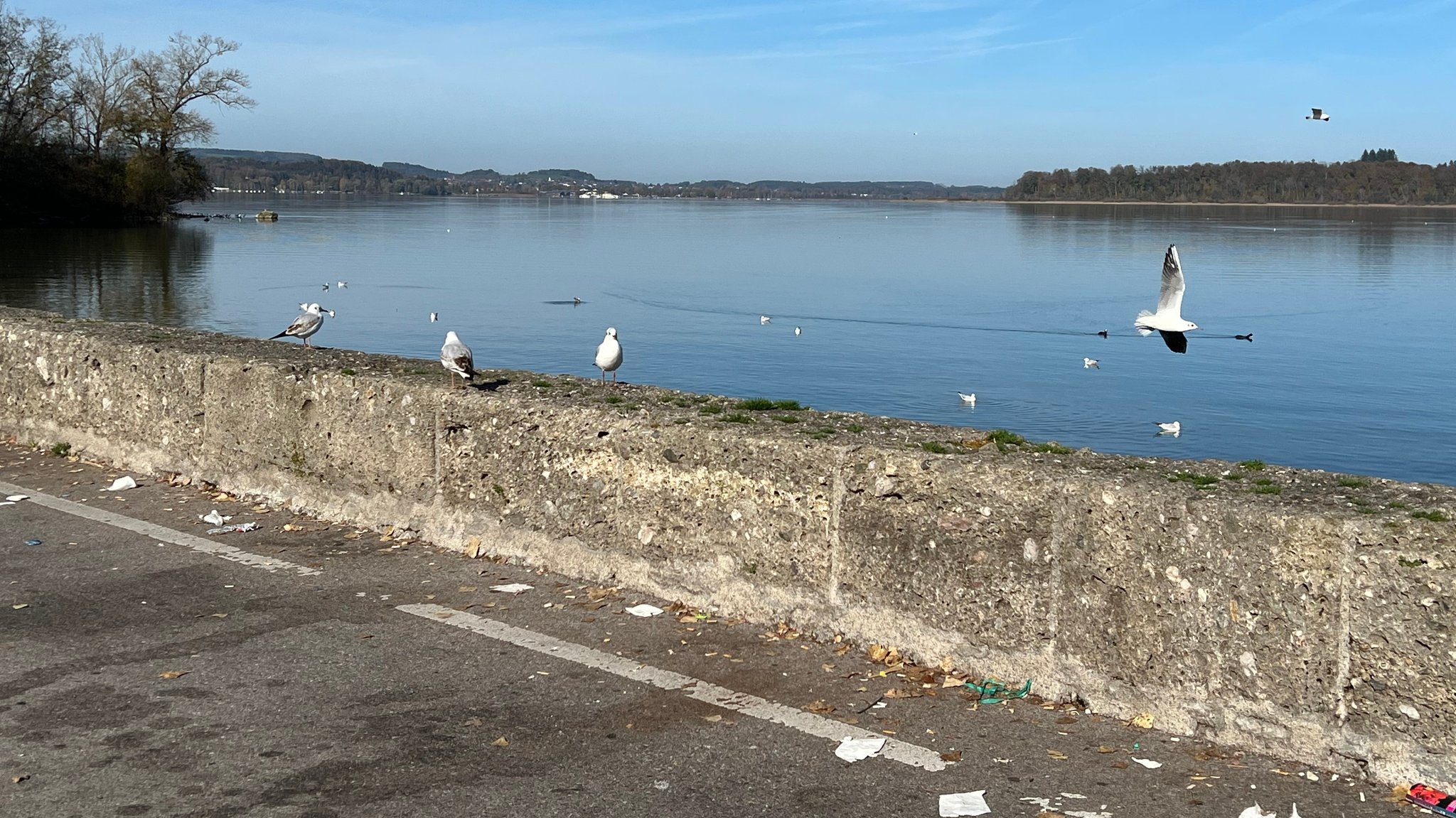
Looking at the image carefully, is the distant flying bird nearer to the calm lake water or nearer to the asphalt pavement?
the asphalt pavement

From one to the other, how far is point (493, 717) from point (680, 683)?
73 cm

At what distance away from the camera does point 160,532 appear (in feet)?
22.9

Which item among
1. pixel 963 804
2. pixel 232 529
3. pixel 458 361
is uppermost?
pixel 458 361

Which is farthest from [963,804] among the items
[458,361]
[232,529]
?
[232,529]

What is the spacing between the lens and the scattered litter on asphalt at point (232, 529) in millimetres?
7027

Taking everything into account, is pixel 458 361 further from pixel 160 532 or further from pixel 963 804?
pixel 963 804

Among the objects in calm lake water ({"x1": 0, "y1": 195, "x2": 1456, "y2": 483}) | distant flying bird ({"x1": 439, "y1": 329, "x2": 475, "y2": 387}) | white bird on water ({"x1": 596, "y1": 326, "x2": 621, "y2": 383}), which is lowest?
calm lake water ({"x1": 0, "y1": 195, "x2": 1456, "y2": 483})

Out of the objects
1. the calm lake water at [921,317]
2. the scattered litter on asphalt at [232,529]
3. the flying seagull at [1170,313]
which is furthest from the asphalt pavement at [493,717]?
the calm lake water at [921,317]

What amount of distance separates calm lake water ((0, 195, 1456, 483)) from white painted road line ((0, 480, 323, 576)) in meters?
14.7

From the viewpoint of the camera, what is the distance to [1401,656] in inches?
159

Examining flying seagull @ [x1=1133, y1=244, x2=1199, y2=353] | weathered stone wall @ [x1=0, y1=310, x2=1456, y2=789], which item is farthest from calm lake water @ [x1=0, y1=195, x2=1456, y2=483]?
weathered stone wall @ [x1=0, y1=310, x2=1456, y2=789]

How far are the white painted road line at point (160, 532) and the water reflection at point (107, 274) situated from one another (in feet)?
87.2

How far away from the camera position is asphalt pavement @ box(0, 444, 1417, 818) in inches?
156

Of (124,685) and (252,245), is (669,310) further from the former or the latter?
(252,245)
